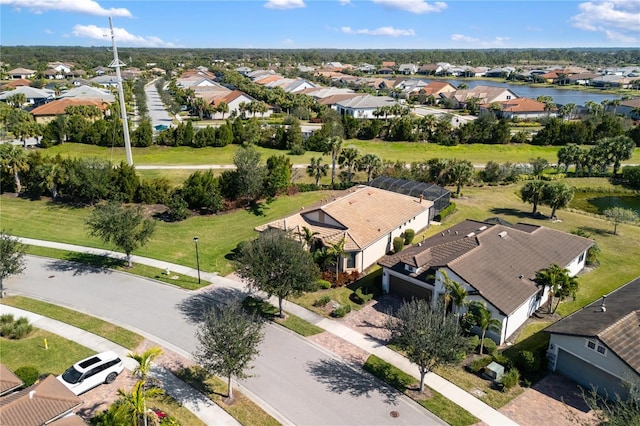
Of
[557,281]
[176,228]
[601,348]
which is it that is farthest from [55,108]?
[601,348]

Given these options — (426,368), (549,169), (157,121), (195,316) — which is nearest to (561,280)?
(426,368)

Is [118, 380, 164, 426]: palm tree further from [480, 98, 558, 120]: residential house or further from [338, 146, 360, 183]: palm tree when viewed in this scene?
[480, 98, 558, 120]: residential house

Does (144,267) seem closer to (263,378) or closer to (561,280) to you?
(263,378)

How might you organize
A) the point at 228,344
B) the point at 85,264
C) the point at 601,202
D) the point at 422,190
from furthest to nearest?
the point at 601,202 → the point at 422,190 → the point at 85,264 → the point at 228,344

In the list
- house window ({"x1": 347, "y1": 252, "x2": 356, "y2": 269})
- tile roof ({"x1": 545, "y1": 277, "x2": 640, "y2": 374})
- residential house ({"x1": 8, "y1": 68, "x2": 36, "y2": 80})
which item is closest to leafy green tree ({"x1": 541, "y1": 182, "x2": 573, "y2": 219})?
tile roof ({"x1": 545, "y1": 277, "x2": 640, "y2": 374})

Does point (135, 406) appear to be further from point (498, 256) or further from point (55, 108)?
point (55, 108)

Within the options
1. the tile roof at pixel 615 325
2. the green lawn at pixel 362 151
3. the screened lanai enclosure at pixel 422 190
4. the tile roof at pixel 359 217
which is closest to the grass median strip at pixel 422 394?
the tile roof at pixel 615 325
